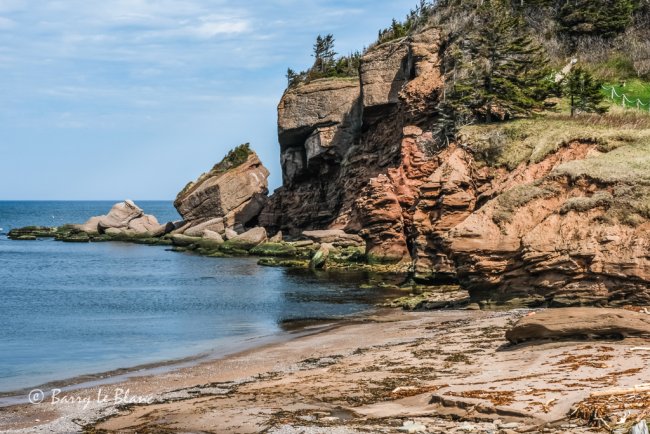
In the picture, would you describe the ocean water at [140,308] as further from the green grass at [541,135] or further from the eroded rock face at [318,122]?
the eroded rock face at [318,122]

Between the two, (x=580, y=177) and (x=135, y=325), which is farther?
(x=135, y=325)

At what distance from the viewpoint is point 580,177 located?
89.8 feet

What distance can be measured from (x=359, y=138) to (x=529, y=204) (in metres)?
43.6

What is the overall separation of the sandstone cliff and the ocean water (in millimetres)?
6104

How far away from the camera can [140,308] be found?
120 feet

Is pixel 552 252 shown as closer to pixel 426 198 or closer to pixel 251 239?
pixel 426 198

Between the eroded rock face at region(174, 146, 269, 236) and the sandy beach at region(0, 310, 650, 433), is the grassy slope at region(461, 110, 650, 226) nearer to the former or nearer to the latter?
the sandy beach at region(0, 310, 650, 433)

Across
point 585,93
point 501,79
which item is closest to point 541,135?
point 585,93

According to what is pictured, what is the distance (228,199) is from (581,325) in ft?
209

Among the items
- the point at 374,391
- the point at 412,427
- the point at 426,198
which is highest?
the point at 426,198

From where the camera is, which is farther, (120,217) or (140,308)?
(120,217)

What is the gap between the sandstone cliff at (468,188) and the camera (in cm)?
2484

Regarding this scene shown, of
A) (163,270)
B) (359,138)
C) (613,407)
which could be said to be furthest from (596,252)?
(359,138)

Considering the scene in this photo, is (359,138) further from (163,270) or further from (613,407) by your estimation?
(613,407)
